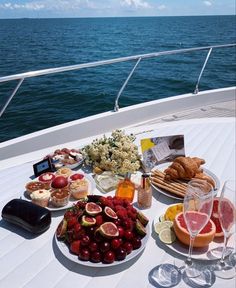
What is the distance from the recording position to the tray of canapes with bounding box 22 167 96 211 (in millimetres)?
1378

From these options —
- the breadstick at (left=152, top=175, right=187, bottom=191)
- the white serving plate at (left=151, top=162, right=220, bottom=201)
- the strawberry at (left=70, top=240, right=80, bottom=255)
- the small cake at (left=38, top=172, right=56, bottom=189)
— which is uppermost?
the small cake at (left=38, top=172, right=56, bottom=189)

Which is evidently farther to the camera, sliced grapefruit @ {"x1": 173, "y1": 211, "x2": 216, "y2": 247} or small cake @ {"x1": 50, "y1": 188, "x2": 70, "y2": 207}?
small cake @ {"x1": 50, "y1": 188, "x2": 70, "y2": 207}

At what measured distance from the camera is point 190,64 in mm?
18781

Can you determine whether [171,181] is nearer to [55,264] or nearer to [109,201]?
[109,201]

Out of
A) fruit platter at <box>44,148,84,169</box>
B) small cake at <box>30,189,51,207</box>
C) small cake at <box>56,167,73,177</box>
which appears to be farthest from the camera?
fruit platter at <box>44,148,84,169</box>

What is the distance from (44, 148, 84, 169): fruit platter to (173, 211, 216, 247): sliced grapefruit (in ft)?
2.50

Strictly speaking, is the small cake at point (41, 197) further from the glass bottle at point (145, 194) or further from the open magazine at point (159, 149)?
the open magazine at point (159, 149)

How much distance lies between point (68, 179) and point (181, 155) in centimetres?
64

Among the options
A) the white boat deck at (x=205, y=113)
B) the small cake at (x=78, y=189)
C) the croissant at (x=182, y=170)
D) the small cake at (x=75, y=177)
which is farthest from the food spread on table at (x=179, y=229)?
the white boat deck at (x=205, y=113)

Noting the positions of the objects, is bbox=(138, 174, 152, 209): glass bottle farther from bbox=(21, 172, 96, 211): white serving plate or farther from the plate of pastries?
bbox=(21, 172, 96, 211): white serving plate

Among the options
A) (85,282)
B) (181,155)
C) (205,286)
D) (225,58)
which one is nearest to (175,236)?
(205,286)

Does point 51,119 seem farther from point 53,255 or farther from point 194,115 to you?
point 53,255

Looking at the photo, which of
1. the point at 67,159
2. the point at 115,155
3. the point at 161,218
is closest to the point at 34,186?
the point at 67,159

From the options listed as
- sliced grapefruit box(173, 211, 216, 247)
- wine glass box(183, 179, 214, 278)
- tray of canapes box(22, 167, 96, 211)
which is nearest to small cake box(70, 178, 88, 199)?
tray of canapes box(22, 167, 96, 211)
